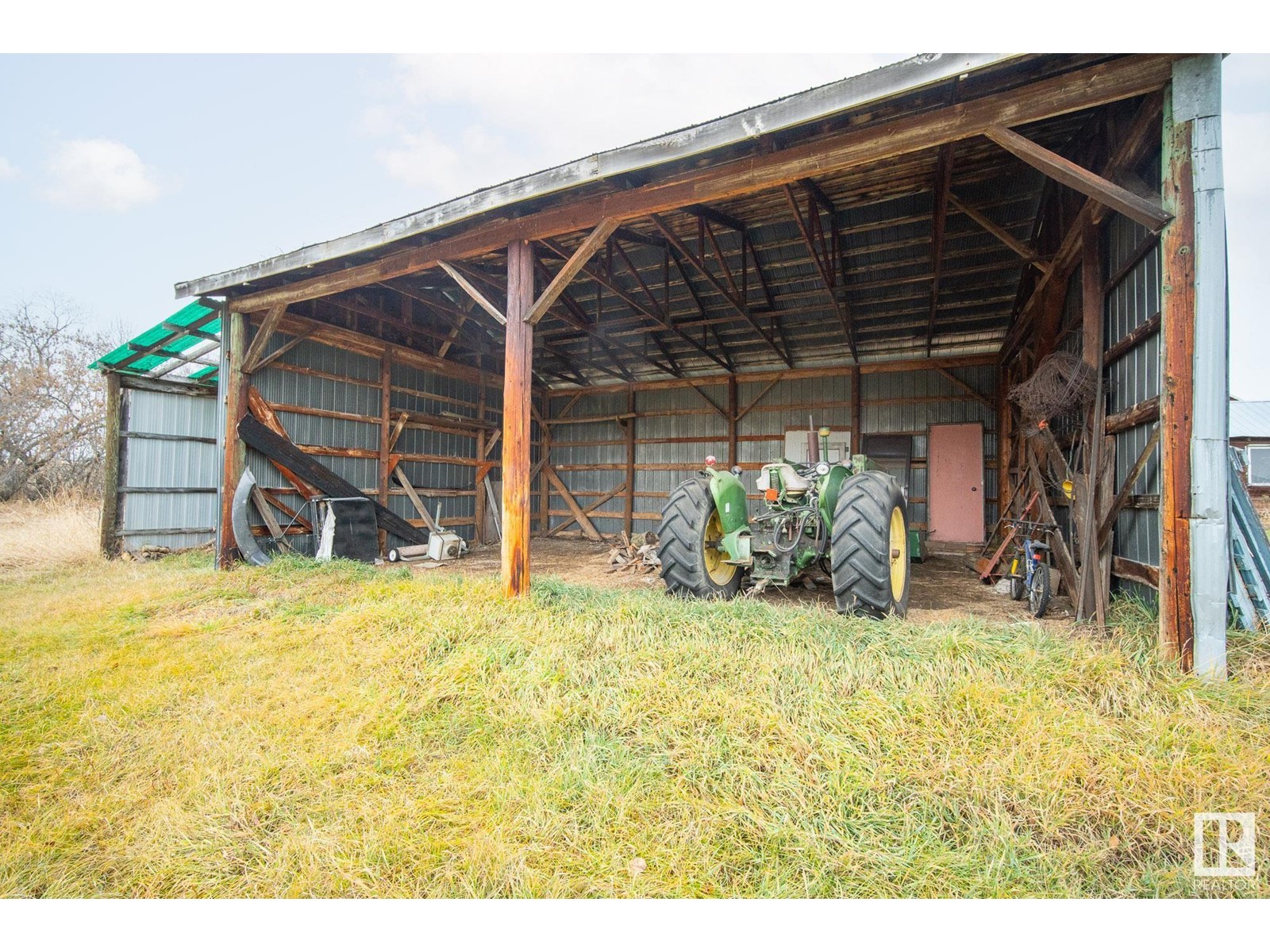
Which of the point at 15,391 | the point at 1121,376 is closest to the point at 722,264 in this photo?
the point at 1121,376

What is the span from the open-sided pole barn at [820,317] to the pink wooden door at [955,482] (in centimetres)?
4

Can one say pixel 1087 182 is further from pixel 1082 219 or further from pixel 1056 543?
pixel 1056 543

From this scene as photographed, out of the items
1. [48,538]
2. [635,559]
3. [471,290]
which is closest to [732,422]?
[635,559]

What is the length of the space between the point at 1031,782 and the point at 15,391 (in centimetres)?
1906

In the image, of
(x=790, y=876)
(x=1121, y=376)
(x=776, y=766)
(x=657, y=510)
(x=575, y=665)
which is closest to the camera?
(x=790, y=876)

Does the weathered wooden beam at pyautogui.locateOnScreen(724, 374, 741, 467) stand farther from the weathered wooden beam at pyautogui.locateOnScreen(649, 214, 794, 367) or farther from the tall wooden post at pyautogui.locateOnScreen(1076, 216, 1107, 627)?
the tall wooden post at pyautogui.locateOnScreen(1076, 216, 1107, 627)

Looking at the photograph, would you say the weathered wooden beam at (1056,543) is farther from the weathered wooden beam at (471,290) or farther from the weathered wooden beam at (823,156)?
the weathered wooden beam at (471,290)

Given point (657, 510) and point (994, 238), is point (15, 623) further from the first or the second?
point (994, 238)

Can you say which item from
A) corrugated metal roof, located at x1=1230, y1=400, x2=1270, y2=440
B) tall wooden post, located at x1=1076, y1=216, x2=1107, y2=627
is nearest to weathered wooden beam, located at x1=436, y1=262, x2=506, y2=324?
Result: tall wooden post, located at x1=1076, y1=216, x2=1107, y2=627

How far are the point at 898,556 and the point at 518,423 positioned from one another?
3.36 m

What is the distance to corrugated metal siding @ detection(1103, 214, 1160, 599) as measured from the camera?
311 centimetres

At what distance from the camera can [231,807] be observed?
204 centimetres

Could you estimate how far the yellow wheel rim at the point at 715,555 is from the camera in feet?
15.0

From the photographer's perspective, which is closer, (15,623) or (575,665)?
(575,665)
